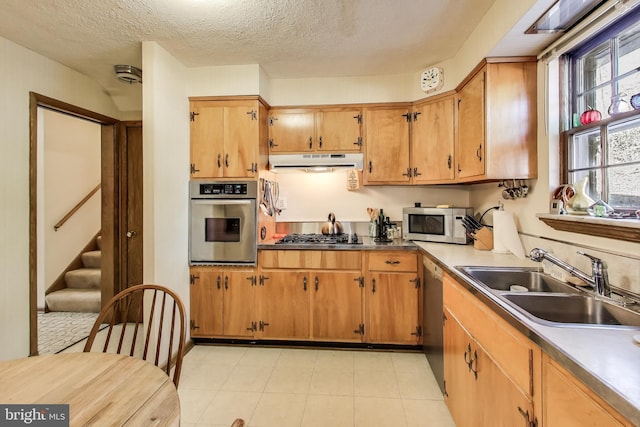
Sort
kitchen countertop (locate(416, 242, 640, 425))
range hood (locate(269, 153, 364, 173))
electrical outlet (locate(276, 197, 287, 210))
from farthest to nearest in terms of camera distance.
→ electrical outlet (locate(276, 197, 287, 210)) < range hood (locate(269, 153, 364, 173)) < kitchen countertop (locate(416, 242, 640, 425))

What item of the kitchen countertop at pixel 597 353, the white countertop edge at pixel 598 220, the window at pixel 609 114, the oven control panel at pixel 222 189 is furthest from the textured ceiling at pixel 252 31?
the kitchen countertop at pixel 597 353

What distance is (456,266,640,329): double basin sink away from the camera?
1.16 metres

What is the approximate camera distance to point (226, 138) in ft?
9.09

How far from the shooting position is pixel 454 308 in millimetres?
1707

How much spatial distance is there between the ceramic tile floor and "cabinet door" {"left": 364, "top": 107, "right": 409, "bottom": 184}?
5.24ft

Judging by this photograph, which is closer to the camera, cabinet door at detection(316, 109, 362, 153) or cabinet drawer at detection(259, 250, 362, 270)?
cabinet drawer at detection(259, 250, 362, 270)

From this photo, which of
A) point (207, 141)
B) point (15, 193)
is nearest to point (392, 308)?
point (207, 141)

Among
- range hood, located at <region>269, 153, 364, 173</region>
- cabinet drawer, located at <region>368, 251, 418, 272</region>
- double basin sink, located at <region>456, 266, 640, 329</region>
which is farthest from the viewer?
range hood, located at <region>269, 153, 364, 173</region>

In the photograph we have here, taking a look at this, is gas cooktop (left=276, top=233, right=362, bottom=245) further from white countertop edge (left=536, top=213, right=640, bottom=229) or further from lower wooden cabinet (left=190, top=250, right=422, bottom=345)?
white countertop edge (left=536, top=213, right=640, bottom=229)

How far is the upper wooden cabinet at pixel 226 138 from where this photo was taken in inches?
108

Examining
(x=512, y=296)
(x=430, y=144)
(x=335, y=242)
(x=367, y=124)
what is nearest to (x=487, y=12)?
(x=430, y=144)

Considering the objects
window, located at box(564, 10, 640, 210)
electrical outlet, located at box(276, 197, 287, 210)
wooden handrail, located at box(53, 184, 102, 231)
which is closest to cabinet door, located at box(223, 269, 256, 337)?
electrical outlet, located at box(276, 197, 287, 210)

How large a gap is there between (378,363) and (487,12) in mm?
2614

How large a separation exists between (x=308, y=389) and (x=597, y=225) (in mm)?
1921
